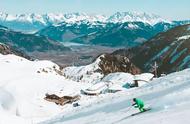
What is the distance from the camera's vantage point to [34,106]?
87.6 metres

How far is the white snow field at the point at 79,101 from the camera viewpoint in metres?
32.1

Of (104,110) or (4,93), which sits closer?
(104,110)

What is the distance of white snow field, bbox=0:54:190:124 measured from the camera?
32.1 meters

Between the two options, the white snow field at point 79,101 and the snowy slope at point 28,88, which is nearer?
the white snow field at point 79,101

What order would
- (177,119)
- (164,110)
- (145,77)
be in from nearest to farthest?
1. (177,119)
2. (164,110)
3. (145,77)

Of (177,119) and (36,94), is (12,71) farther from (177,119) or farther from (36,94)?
(177,119)

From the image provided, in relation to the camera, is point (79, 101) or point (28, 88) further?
point (28, 88)

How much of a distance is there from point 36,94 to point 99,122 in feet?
210

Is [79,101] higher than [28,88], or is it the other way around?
[28,88]

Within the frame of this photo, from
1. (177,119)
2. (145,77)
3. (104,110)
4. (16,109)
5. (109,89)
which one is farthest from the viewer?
(145,77)

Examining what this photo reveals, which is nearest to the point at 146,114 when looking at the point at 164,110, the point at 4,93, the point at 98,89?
the point at 164,110

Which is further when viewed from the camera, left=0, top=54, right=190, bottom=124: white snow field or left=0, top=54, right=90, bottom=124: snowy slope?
left=0, top=54, right=90, bottom=124: snowy slope

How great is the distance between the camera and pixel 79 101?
284 ft

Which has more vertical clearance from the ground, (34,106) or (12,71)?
(12,71)
